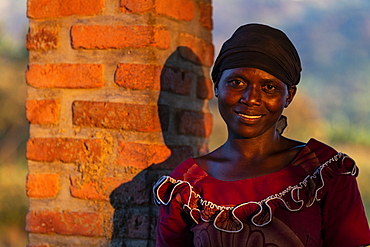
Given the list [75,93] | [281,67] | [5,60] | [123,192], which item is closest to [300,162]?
[281,67]

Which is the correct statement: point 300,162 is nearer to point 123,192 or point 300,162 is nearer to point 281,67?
point 281,67

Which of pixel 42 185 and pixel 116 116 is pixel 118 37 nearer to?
pixel 116 116

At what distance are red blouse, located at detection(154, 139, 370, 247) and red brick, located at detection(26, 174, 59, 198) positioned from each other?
21.3 inches

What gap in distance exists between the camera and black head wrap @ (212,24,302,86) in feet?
5.19

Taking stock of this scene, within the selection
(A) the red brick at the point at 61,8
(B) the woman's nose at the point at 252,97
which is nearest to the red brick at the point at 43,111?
(A) the red brick at the point at 61,8

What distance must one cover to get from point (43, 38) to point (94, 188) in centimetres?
65

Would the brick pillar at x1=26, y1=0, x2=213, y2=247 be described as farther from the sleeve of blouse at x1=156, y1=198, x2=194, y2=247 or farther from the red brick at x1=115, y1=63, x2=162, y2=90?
the sleeve of blouse at x1=156, y1=198, x2=194, y2=247

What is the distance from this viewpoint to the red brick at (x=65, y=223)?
1.92 meters

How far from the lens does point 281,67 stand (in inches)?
62.7

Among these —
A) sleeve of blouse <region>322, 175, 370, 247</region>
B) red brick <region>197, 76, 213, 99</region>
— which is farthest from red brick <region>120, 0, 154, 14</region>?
sleeve of blouse <region>322, 175, 370, 247</region>

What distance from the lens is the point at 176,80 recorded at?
6.53 ft

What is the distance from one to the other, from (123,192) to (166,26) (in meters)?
0.67

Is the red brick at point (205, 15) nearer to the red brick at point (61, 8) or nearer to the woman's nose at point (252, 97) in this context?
the red brick at point (61, 8)

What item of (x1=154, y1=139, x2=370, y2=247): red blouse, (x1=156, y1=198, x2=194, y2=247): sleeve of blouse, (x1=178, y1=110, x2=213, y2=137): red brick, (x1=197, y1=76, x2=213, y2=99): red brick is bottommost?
(x1=156, y1=198, x2=194, y2=247): sleeve of blouse
